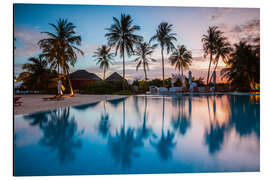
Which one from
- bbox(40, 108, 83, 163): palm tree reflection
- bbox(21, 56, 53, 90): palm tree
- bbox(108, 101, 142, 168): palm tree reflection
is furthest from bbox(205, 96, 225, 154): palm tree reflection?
bbox(21, 56, 53, 90): palm tree

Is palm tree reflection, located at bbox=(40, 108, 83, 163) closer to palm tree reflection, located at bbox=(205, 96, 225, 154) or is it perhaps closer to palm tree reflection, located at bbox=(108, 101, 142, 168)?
palm tree reflection, located at bbox=(108, 101, 142, 168)

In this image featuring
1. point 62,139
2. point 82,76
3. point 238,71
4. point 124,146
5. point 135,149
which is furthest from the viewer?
point 82,76

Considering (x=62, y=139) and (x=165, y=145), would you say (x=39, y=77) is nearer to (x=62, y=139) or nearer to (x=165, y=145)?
(x=62, y=139)

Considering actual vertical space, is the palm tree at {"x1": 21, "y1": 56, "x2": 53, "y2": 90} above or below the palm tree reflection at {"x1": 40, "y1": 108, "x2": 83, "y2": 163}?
above

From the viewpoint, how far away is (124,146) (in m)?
3.12

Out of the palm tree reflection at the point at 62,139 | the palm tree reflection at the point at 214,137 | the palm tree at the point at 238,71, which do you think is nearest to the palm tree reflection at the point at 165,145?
the palm tree reflection at the point at 214,137

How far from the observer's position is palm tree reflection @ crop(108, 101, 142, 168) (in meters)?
2.66

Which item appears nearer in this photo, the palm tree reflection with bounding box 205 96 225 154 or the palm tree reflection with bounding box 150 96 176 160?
the palm tree reflection with bounding box 150 96 176 160

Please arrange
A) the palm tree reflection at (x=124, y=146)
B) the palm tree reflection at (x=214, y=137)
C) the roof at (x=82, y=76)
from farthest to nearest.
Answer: the roof at (x=82, y=76) < the palm tree reflection at (x=214, y=137) < the palm tree reflection at (x=124, y=146)

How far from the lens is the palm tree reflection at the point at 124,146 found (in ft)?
8.72

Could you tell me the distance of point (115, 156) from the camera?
2.75 metres

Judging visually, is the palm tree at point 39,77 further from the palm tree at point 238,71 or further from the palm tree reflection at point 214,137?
the palm tree reflection at point 214,137

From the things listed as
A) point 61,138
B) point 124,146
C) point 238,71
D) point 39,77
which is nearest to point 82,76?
point 39,77
